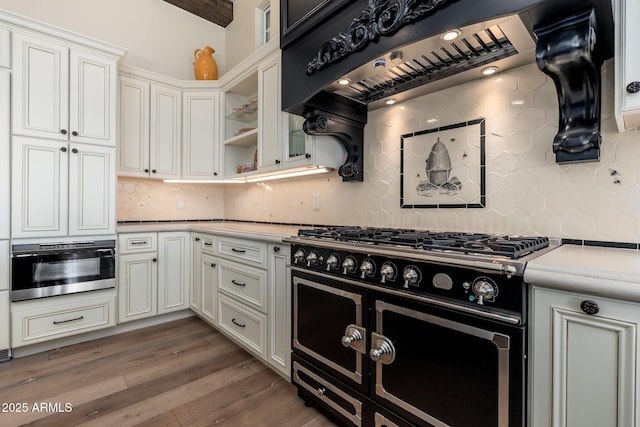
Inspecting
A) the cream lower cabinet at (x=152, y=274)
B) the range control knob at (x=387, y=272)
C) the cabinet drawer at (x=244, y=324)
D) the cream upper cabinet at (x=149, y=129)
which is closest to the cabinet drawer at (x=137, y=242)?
the cream lower cabinet at (x=152, y=274)

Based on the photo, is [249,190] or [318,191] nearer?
[318,191]

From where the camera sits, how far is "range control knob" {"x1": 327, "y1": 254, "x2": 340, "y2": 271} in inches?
55.1

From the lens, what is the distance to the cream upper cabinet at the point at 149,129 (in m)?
2.77

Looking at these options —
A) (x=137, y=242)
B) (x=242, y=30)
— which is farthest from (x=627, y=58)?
(x=242, y=30)

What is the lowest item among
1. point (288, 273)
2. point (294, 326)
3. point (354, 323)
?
point (294, 326)

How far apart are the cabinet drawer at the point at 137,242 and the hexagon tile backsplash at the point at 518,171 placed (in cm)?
181

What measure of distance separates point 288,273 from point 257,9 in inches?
114

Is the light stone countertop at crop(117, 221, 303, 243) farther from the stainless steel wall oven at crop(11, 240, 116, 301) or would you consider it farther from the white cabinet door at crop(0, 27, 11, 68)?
the white cabinet door at crop(0, 27, 11, 68)

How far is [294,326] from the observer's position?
1.68 meters

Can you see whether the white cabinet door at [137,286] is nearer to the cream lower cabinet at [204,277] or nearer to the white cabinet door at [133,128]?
the cream lower cabinet at [204,277]

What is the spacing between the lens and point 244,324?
2.12 metres

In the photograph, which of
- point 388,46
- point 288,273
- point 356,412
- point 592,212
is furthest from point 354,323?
point 388,46

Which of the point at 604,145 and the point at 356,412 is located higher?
the point at 604,145

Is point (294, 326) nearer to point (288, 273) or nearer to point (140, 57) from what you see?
point (288, 273)
